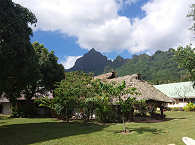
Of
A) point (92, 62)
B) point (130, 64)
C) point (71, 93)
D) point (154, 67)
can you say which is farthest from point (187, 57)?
point (92, 62)

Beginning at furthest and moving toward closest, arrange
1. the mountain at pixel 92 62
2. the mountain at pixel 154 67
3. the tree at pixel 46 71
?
1. the mountain at pixel 92 62
2. the mountain at pixel 154 67
3. the tree at pixel 46 71

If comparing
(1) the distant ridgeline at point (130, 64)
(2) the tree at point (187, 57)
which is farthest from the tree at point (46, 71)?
(1) the distant ridgeline at point (130, 64)

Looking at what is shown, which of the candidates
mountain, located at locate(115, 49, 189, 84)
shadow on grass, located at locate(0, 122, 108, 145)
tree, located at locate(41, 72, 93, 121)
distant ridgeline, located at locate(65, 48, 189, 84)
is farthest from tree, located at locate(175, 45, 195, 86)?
distant ridgeline, located at locate(65, 48, 189, 84)

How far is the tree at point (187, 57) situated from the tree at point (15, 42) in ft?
55.6

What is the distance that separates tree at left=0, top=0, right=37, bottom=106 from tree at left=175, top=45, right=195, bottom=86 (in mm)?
16944

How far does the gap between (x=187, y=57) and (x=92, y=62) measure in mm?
88811

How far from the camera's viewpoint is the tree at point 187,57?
21062 millimetres

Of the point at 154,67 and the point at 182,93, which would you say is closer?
the point at 182,93

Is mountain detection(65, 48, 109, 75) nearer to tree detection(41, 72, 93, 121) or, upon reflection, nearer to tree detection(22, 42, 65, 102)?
tree detection(22, 42, 65, 102)

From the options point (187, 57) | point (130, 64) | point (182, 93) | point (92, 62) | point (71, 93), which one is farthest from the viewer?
point (92, 62)

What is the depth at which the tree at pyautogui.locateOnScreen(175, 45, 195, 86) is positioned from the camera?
21.1 meters

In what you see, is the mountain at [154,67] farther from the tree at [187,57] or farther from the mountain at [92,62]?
the tree at [187,57]

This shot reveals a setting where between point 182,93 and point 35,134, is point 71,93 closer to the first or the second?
point 35,134

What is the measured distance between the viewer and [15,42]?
12172 mm
